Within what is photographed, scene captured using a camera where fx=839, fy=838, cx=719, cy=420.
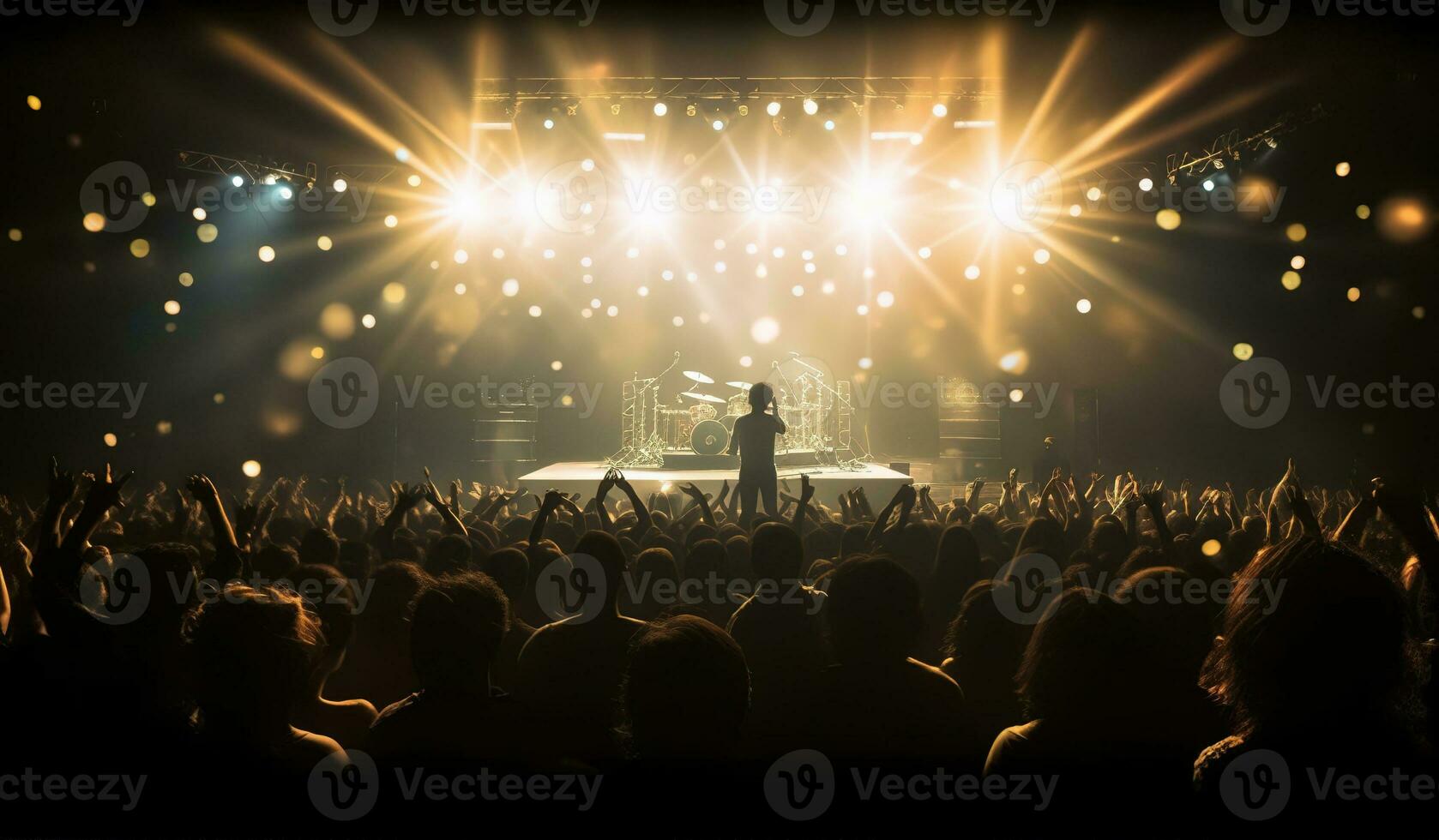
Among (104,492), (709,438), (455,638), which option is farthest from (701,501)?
(709,438)

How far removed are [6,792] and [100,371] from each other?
39.9 feet

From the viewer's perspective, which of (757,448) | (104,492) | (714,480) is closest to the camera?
(104,492)

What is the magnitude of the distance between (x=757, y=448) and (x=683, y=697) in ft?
18.9

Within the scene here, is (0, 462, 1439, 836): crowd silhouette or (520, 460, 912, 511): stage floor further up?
(0, 462, 1439, 836): crowd silhouette

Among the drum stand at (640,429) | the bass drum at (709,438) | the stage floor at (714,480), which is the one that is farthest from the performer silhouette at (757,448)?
the bass drum at (709,438)

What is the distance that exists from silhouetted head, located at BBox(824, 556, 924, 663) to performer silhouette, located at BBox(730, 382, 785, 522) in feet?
16.6

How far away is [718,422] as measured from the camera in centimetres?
1470

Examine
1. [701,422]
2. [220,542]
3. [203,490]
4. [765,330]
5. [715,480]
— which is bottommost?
[715,480]

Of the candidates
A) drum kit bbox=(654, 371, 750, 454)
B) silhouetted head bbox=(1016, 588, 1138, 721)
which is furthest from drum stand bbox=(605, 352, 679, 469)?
silhouetted head bbox=(1016, 588, 1138, 721)

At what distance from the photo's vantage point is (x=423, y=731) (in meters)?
1.74

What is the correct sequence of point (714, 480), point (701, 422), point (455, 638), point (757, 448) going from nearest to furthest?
point (455, 638) → point (757, 448) → point (714, 480) → point (701, 422)

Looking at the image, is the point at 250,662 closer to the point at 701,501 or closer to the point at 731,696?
the point at 731,696

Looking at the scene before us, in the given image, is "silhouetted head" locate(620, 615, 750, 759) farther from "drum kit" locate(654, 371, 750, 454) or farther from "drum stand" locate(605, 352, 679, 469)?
"drum stand" locate(605, 352, 679, 469)

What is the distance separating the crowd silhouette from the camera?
151 cm
